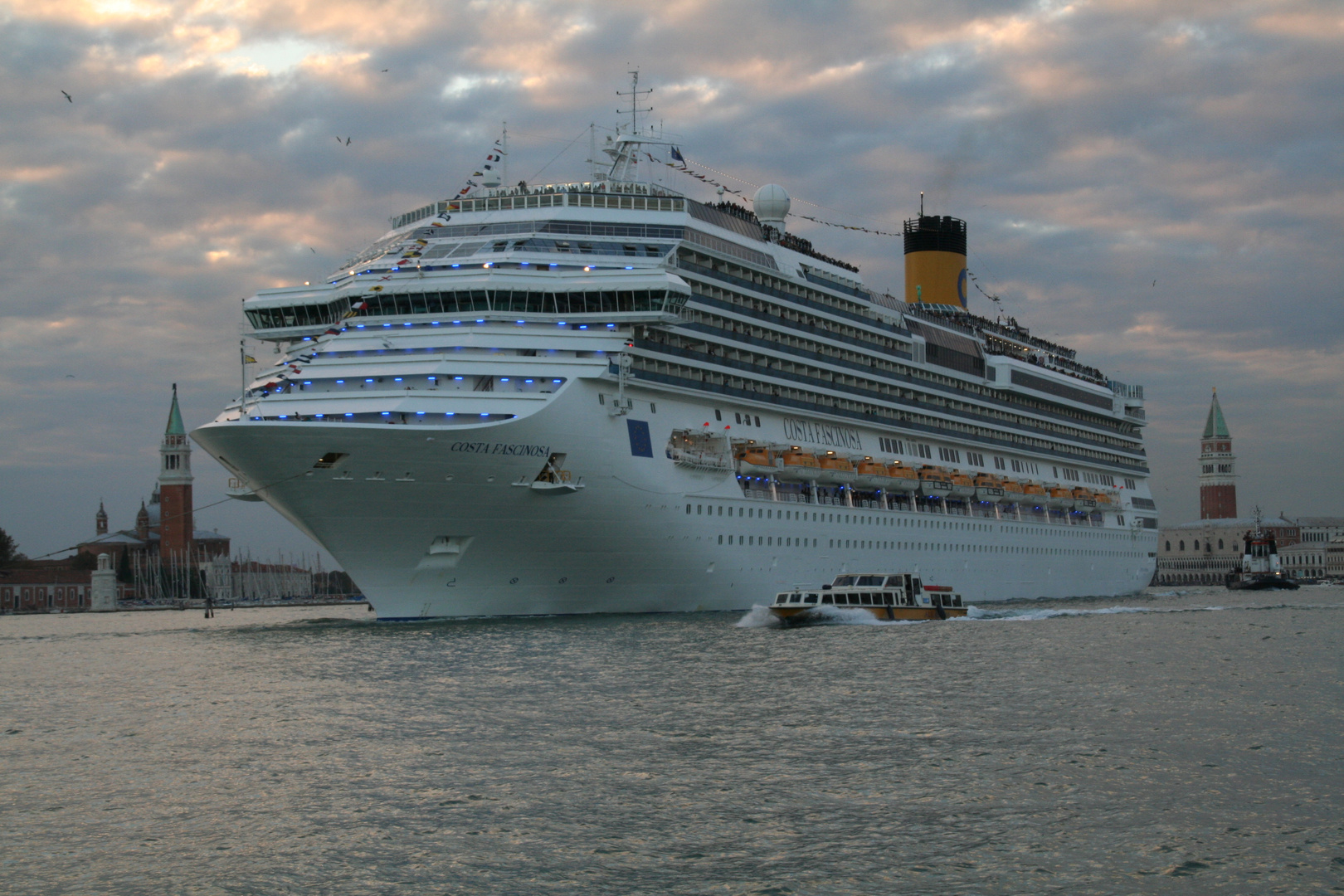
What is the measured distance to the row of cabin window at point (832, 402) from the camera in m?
47.9

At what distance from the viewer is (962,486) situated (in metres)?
67.9

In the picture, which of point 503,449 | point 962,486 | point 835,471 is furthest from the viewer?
point 962,486

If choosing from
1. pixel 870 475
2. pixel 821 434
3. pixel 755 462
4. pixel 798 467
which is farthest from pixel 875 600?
pixel 870 475

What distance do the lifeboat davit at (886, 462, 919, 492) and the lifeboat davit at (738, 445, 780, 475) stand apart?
1083 centimetres

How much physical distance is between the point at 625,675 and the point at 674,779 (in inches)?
403

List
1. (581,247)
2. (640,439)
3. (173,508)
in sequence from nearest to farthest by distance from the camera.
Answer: (640,439) → (581,247) → (173,508)

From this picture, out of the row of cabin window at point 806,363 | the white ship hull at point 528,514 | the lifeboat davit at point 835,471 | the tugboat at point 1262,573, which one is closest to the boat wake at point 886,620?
the white ship hull at point 528,514

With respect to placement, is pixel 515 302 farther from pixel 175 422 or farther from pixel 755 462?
pixel 175 422

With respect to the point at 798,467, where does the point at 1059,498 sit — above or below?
below

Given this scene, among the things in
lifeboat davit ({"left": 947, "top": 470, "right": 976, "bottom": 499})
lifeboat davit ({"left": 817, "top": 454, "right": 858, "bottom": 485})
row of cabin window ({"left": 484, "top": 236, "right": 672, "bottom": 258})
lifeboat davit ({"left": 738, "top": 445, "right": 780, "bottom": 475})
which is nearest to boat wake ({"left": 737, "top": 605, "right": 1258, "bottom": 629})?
lifeboat davit ({"left": 738, "top": 445, "right": 780, "bottom": 475})

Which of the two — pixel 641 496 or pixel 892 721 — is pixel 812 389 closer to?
pixel 641 496

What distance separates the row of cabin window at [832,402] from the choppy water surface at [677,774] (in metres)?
16.0

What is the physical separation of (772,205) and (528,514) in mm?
28609

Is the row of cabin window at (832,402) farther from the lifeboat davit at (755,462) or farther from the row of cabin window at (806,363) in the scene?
the lifeboat davit at (755,462)
